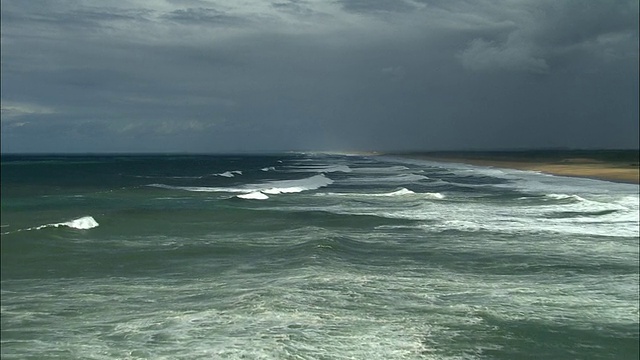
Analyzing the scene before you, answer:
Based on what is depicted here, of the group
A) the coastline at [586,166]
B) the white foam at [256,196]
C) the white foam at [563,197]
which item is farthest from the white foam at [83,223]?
the coastline at [586,166]

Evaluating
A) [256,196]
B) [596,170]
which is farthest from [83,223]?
[596,170]

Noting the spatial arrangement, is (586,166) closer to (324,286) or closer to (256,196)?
(256,196)

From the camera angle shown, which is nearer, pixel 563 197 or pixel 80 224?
pixel 80 224

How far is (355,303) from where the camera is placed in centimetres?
1124

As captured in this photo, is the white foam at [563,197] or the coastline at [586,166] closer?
the white foam at [563,197]

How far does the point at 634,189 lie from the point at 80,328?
3454 centimetres

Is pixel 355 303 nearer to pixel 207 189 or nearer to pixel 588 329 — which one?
pixel 588 329

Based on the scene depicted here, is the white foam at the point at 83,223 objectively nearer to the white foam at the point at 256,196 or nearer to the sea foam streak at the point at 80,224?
the sea foam streak at the point at 80,224

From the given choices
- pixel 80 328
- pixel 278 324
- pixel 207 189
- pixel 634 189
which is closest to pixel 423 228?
pixel 278 324

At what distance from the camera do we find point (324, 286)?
12.5m

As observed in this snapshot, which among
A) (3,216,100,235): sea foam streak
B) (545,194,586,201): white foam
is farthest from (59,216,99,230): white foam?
(545,194,586,201): white foam

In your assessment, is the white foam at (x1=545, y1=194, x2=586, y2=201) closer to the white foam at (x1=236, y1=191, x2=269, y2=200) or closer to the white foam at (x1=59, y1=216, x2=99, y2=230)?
the white foam at (x1=236, y1=191, x2=269, y2=200)

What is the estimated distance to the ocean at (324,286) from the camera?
912 cm

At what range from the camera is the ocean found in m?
9.12
